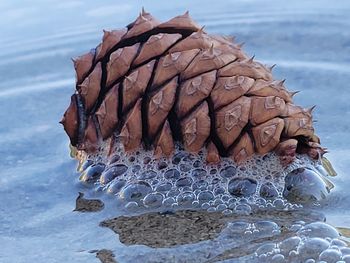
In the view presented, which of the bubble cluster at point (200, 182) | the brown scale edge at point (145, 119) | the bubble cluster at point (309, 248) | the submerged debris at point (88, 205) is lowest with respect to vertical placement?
the submerged debris at point (88, 205)

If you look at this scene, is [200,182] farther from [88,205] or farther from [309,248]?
[309,248]

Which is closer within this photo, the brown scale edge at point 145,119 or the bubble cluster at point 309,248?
the bubble cluster at point 309,248

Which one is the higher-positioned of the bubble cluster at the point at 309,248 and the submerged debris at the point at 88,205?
the bubble cluster at the point at 309,248

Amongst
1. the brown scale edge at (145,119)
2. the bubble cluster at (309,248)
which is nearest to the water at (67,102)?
the bubble cluster at (309,248)

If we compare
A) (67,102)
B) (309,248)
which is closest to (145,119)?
(309,248)

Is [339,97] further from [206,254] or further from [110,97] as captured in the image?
[206,254]

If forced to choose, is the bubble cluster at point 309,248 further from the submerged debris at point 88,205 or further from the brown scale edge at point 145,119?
the submerged debris at point 88,205

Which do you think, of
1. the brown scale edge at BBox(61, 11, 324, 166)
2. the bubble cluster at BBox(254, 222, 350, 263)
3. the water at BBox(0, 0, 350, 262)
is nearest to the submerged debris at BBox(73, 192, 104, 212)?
the water at BBox(0, 0, 350, 262)
